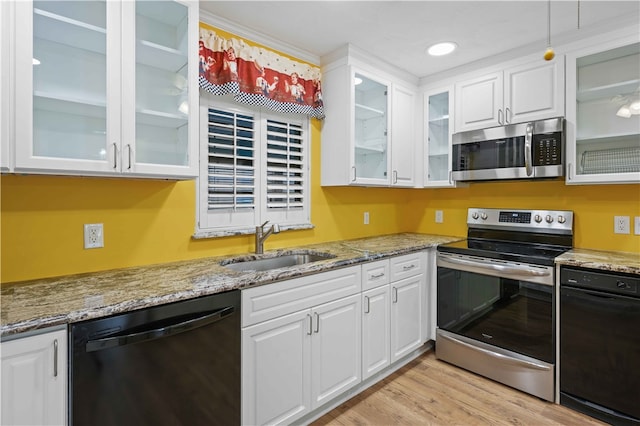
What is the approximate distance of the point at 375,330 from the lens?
2271 millimetres

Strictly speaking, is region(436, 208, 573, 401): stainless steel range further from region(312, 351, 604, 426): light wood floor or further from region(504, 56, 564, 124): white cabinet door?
region(504, 56, 564, 124): white cabinet door

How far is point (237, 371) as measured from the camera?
5.11ft

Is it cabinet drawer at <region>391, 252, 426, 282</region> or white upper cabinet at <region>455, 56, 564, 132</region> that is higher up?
white upper cabinet at <region>455, 56, 564, 132</region>

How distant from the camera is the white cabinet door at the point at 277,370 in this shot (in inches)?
63.4

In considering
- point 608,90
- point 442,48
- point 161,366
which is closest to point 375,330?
point 161,366

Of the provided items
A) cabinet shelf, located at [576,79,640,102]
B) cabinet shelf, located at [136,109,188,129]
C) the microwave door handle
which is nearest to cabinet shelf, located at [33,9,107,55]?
cabinet shelf, located at [136,109,188,129]

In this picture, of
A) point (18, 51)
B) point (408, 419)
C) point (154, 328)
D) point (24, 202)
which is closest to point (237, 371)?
point (154, 328)

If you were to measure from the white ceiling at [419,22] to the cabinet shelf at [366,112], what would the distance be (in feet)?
1.39

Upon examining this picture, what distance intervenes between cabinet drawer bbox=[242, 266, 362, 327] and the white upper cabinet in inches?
66.9

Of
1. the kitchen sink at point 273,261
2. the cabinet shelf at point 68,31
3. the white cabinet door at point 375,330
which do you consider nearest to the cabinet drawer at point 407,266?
the white cabinet door at point 375,330

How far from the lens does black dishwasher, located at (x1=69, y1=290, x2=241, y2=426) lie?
116cm

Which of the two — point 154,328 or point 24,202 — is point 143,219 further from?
point 154,328

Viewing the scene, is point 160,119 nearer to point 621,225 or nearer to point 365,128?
point 365,128

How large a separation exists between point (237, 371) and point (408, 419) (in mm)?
1106
